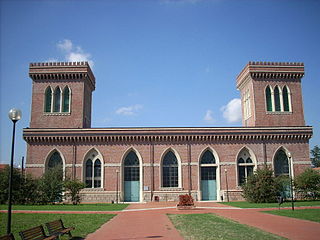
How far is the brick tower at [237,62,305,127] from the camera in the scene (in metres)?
40.2

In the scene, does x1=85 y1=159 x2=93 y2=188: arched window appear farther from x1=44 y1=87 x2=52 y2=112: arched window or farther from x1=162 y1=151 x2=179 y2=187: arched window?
x1=44 y1=87 x2=52 y2=112: arched window

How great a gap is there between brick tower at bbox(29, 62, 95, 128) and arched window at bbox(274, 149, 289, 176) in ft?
74.1

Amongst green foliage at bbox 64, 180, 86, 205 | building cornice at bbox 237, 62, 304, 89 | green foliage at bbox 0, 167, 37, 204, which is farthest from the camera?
building cornice at bbox 237, 62, 304, 89

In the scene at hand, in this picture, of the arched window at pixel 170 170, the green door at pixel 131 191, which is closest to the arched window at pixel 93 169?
the green door at pixel 131 191

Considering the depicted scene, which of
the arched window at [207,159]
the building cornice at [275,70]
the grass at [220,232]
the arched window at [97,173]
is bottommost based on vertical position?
the grass at [220,232]

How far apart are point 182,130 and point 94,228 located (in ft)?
75.3

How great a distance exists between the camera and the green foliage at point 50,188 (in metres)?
31.5

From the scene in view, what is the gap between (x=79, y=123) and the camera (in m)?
38.9

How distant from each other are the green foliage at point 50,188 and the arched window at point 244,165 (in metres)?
19.2

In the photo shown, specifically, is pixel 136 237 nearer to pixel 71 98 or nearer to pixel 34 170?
pixel 34 170

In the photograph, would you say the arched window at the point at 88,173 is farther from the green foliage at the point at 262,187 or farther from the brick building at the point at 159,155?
the green foliage at the point at 262,187

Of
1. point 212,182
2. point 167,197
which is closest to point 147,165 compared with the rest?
point 167,197

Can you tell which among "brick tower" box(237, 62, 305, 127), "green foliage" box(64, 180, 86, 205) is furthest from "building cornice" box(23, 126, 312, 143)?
"green foliage" box(64, 180, 86, 205)

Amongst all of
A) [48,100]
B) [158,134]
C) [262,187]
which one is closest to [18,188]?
[48,100]
